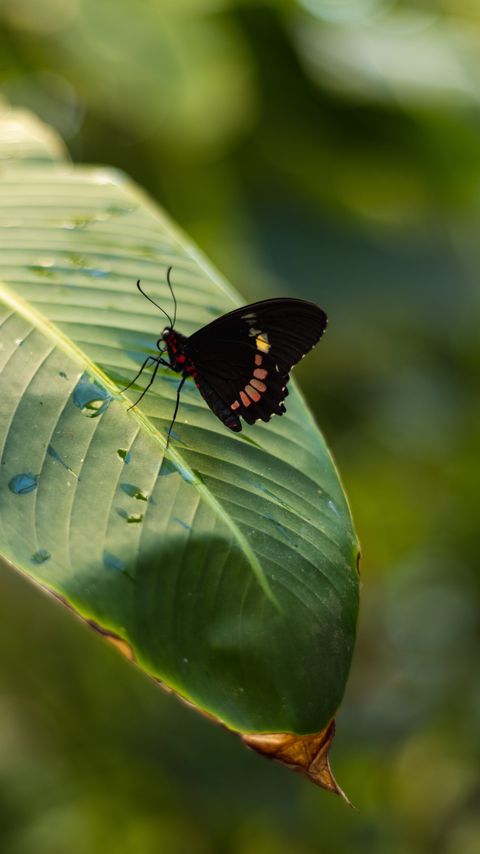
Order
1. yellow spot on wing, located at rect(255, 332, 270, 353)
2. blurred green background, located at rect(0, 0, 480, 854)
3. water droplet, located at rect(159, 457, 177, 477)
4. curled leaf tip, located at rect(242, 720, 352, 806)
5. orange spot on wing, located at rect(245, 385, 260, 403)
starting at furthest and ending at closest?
blurred green background, located at rect(0, 0, 480, 854) → yellow spot on wing, located at rect(255, 332, 270, 353) → orange spot on wing, located at rect(245, 385, 260, 403) → water droplet, located at rect(159, 457, 177, 477) → curled leaf tip, located at rect(242, 720, 352, 806)

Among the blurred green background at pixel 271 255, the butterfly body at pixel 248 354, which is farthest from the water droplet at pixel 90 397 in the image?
the blurred green background at pixel 271 255

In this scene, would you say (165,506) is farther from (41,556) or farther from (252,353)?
(252,353)

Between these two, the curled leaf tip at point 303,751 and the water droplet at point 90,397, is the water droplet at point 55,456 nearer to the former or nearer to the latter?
the water droplet at point 90,397

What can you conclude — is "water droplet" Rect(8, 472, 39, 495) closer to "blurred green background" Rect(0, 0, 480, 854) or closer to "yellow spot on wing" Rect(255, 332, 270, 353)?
"yellow spot on wing" Rect(255, 332, 270, 353)

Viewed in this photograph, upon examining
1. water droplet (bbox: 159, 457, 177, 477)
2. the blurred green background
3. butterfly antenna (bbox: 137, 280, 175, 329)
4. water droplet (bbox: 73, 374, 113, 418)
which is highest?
butterfly antenna (bbox: 137, 280, 175, 329)

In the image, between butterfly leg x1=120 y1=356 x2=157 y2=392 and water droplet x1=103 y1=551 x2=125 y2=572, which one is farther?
butterfly leg x1=120 y1=356 x2=157 y2=392

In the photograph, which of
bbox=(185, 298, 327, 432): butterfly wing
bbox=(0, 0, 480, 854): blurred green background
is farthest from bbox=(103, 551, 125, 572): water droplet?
bbox=(0, 0, 480, 854): blurred green background
